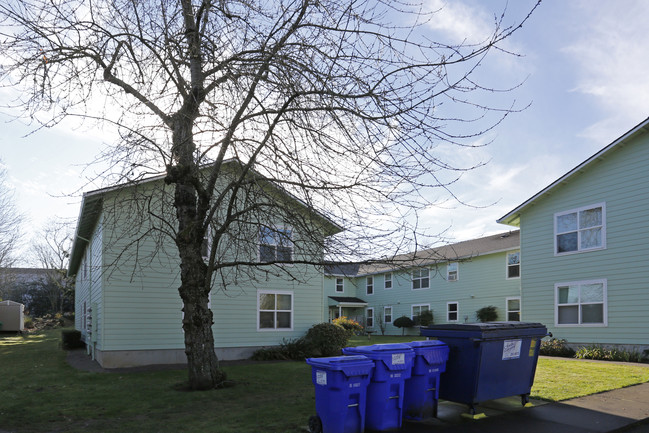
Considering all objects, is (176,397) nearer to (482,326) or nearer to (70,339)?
(482,326)

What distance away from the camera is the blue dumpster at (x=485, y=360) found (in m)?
6.95

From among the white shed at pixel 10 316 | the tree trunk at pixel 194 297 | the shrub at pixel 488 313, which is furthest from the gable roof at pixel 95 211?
the shrub at pixel 488 313

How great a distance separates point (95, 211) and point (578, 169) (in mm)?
16030

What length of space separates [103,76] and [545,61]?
7.21 metres

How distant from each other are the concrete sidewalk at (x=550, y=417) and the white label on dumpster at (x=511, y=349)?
0.81 meters

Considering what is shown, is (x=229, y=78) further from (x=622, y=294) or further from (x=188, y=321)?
(x=622, y=294)

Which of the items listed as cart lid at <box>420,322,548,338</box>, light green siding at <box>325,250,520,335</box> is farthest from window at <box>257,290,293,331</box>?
cart lid at <box>420,322,548,338</box>

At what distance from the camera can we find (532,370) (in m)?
7.80

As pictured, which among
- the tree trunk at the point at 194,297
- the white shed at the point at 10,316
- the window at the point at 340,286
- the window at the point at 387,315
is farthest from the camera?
the window at the point at 340,286

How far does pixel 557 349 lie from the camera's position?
55.1ft

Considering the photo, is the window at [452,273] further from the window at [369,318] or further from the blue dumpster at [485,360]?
the blue dumpster at [485,360]

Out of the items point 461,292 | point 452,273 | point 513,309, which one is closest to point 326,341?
point 513,309

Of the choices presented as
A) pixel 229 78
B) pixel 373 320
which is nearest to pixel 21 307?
pixel 373 320

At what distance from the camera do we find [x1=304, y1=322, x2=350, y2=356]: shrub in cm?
1658
